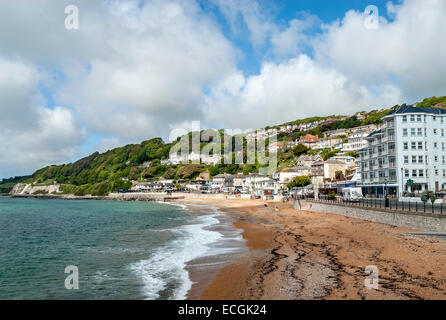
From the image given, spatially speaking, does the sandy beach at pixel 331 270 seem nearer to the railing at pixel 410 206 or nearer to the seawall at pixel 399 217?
the seawall at pixel 399 217

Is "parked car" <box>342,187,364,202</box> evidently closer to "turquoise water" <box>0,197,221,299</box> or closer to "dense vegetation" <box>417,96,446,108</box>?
"turquoise water" <box>0,197,221,299</box>

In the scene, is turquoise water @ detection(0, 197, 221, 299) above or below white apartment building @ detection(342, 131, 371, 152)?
below

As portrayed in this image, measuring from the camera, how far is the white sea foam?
45.4 ft

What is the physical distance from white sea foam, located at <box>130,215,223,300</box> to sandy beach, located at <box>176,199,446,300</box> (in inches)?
29.9

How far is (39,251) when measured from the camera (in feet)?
77.7

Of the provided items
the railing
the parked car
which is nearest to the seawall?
the railing

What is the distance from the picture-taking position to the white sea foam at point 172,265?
13.8 meters

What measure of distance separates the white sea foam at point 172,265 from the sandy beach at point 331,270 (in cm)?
76

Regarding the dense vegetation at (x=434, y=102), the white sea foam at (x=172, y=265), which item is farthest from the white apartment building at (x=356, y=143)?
the white sea foam at (x=172, y=265)

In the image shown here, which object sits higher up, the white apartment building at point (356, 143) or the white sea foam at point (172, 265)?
the white apartment building at point (356, 143)

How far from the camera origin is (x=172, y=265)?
711 inches

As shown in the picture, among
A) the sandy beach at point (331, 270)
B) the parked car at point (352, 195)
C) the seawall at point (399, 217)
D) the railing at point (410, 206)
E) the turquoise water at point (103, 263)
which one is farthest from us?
the parked car at point (352, 195)

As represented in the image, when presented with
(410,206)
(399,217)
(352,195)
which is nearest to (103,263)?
(399,217)
